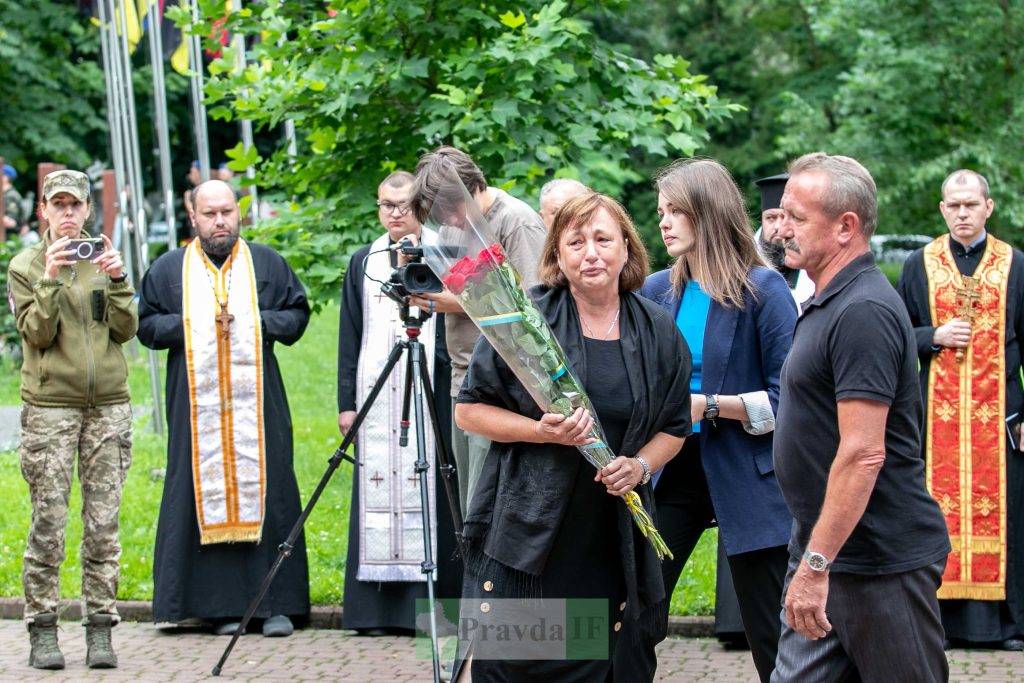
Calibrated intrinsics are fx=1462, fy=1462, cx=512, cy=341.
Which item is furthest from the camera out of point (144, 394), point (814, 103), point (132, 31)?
point (814, 103)

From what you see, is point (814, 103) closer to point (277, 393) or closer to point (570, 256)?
point (277, 393)

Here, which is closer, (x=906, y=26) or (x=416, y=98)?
(x=416, y=98)

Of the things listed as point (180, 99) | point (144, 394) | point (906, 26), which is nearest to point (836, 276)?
point (144, 394)

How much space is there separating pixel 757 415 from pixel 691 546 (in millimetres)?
568

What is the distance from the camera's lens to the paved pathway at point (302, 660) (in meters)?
6.62

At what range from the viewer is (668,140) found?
8.48m

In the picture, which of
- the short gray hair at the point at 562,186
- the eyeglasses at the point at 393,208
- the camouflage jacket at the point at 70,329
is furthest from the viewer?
the eyeglasses at the point at 393,208

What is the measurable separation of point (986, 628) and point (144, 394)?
10.2 metres

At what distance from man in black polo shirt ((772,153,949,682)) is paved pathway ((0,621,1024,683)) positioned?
2.78m

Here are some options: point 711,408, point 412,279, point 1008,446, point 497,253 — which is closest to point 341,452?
point 412,279

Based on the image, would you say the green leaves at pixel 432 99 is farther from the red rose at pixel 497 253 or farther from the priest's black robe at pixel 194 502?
the red rose at pixel 497 253

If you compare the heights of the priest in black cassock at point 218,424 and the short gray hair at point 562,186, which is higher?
the short gray hair at point 562,186

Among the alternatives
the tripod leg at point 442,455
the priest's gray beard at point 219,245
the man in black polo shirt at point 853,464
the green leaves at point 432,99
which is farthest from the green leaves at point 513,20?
the man in black polo shirt at point 853,464

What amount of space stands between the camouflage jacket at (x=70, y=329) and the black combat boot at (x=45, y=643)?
997 mm
